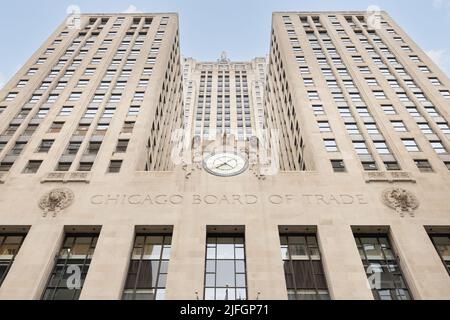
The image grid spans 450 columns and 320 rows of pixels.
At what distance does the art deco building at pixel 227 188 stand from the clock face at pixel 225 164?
0.45ft

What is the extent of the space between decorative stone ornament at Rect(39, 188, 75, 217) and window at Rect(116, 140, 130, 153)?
6904 mm

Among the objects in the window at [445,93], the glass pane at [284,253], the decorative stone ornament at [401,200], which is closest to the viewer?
the glass pane at [284,253]

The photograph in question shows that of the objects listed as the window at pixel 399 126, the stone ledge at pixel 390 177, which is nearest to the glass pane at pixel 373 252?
the stone ledge at pixel 390 177

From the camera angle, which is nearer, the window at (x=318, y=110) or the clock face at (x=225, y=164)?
the clock face at (x=225, y=164)

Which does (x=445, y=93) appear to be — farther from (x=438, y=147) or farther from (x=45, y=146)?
(x=45, y=146)

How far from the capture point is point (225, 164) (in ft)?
105

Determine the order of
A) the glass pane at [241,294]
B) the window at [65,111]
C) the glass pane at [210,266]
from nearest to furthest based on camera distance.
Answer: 1. the glass pane at [241,294]
2. the glass pane at [210,266]
3. the window at [65,111]

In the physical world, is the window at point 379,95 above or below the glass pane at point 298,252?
above

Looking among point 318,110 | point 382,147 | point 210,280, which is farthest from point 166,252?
point 318,110

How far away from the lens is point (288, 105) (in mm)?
48312

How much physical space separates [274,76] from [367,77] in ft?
66.4

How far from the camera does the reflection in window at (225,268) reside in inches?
923

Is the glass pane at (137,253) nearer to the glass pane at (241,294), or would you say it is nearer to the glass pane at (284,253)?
the glass pane at (241,294)
